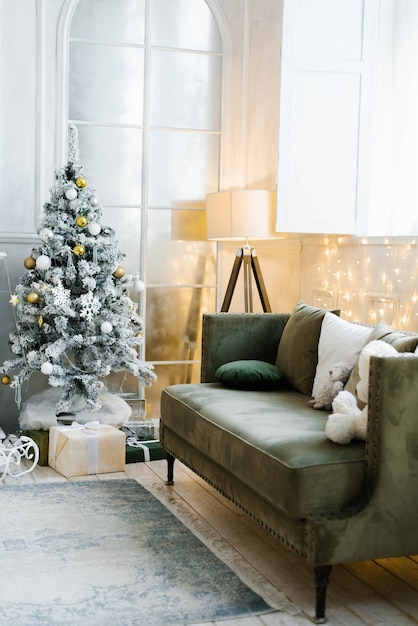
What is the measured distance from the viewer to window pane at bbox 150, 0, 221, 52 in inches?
208

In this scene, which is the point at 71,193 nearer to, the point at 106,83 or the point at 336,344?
the point at 106,83

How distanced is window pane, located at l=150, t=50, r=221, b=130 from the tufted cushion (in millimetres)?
1893

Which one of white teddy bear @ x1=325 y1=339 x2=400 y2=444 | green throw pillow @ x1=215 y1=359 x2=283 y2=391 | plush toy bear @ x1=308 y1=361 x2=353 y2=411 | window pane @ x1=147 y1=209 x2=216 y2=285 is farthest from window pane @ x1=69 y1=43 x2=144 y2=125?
white teddy bear @ x1=325 y1=339 x2=400 y2=444

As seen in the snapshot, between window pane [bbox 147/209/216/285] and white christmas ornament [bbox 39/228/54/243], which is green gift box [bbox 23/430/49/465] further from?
window pane [bbox 147/209/216/285]

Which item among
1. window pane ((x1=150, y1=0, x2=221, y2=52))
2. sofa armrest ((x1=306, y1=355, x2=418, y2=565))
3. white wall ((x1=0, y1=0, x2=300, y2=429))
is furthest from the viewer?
window pane ((x1=150, y1=0, x2=221, y2=52))

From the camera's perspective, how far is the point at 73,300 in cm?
447

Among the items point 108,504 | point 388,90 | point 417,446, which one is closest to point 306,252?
point 388,90

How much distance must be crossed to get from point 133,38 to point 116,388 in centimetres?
215

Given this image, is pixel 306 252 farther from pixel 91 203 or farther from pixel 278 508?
pixel 278 508

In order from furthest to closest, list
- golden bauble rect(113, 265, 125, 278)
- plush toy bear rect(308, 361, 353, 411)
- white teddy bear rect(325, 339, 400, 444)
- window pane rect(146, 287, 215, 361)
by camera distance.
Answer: window pane rect(146, 287, 215, 361) → golden bauble rect(113, 265, 125, 278) → plush toy bear rect(308, 361, 353, 411) → white teddy bear rect(325, 339, 400, 444)

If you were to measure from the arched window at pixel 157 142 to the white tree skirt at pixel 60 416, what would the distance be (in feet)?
1.96

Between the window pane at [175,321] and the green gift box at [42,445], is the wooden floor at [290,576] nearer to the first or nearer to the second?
the green gift box at [42,445]

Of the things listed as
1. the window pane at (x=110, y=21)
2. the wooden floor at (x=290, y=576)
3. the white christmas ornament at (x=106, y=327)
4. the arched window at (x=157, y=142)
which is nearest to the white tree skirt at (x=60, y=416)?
the white christmas ornament at (x=106, y=327)

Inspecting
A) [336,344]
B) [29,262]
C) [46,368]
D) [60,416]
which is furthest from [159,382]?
[336,344]
